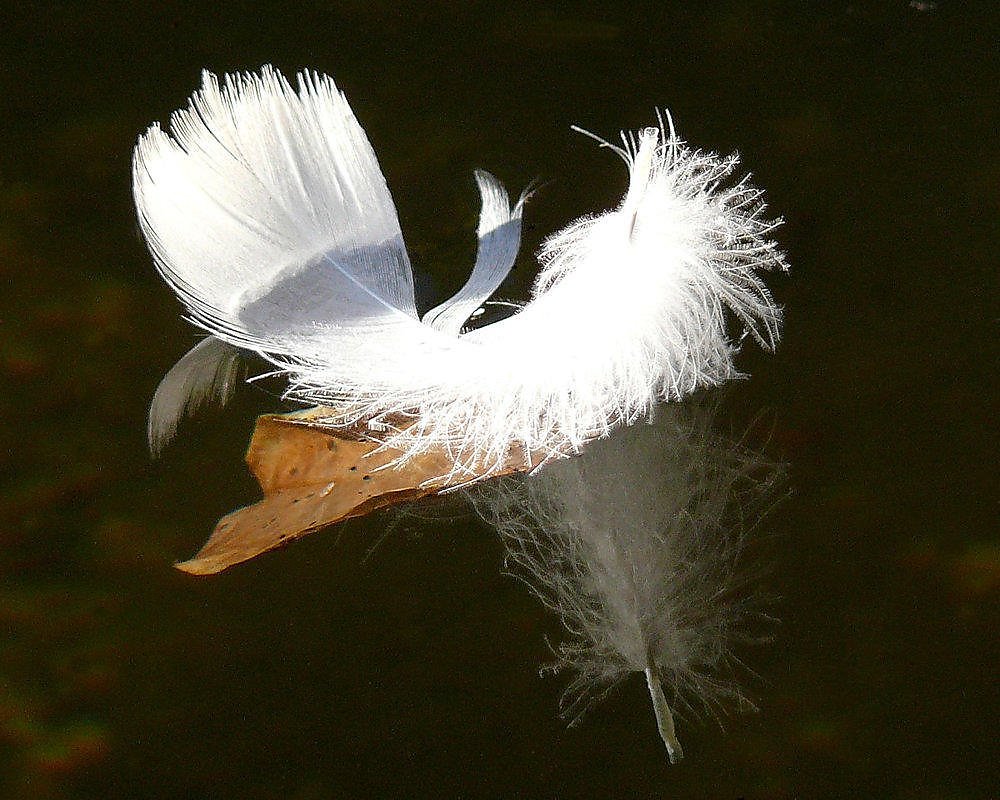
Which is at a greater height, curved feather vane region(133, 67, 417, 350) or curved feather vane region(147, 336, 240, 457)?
curved feather vane region(133, 67, 417, 350)

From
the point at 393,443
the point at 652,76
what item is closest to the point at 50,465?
the point at 393,443

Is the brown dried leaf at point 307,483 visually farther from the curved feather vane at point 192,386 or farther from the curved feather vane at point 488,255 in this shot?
the curved feather vane at point 488,255

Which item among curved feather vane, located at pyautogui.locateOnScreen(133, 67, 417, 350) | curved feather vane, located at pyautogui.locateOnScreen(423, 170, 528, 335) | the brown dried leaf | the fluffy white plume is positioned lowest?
the fluffy white plume

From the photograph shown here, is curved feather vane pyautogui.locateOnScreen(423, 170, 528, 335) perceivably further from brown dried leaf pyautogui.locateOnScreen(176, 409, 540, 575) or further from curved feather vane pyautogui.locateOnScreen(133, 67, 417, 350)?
brown dried leaf pyautogui.locateOnScreen(176, 409, 540, 575)

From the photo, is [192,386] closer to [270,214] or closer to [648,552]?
[270,214]

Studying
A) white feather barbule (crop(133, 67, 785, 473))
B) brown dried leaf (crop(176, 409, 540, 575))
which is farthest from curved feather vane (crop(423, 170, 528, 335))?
brown dried leaf (crop(176, 409, 540, 575))

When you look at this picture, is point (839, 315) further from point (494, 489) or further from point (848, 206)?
point (494, 489)

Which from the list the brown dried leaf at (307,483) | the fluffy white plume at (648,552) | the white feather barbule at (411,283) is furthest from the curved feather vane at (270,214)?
the fluffy white plume at (648,552)

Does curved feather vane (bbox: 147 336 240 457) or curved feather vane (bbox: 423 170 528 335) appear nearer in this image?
curved feather vane (bbox: 147 336 240 457)
